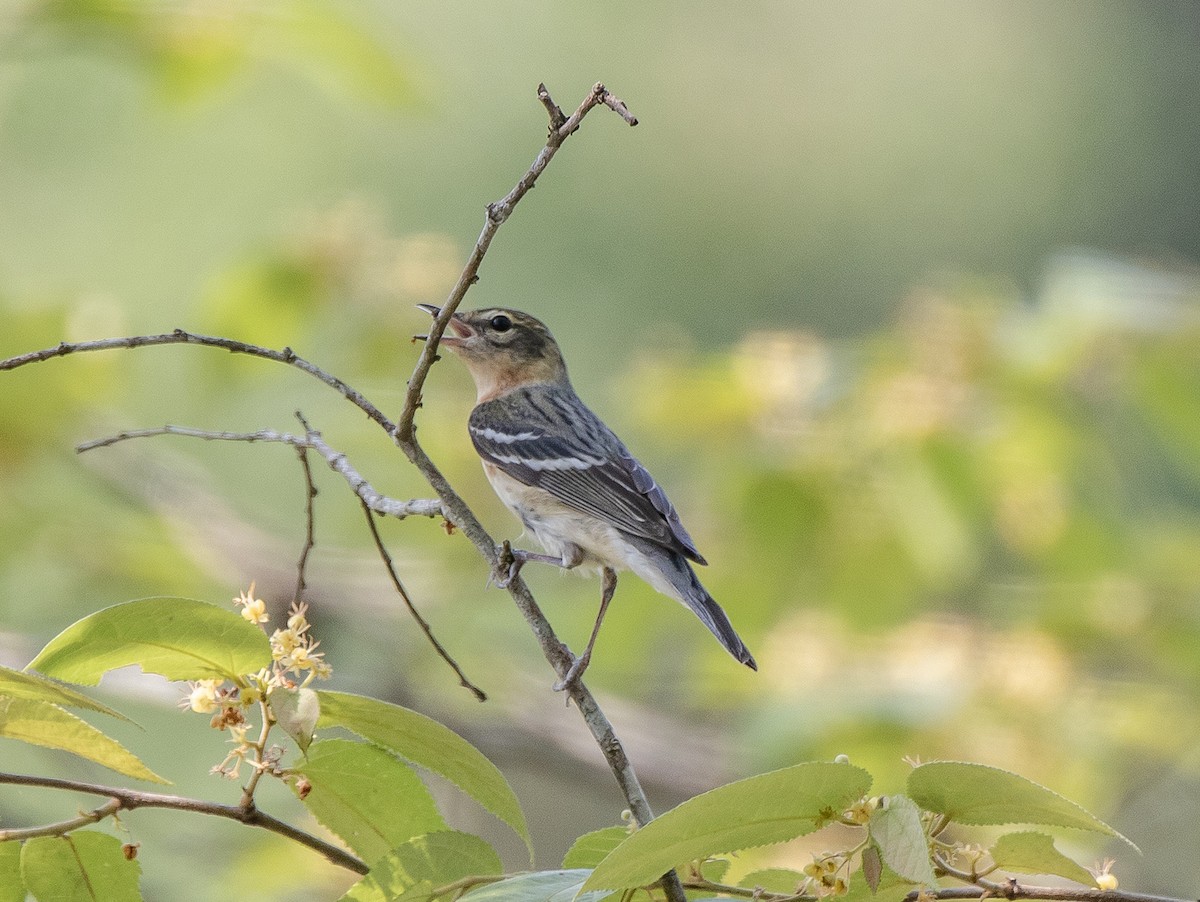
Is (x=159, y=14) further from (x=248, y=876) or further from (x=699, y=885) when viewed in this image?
(x=699, y=885)

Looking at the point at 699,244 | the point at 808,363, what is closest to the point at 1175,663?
the point at 808,363

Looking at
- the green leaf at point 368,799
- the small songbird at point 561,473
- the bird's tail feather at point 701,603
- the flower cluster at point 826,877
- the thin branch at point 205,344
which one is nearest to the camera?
the flower cluster at point 826,877

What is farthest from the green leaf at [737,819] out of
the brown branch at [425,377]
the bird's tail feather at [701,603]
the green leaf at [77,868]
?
the bird's tail feather at [701,603]

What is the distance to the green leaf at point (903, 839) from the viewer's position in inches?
48.6

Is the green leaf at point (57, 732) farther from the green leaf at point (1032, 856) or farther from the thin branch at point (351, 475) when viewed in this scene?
the green leaf at point (1032, 856)

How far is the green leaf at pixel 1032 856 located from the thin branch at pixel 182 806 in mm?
749

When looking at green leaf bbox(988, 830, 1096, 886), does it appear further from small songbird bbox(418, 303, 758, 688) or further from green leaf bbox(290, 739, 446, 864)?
small songbird bbox(418, 303, 758, 688)

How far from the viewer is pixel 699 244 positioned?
9891mm

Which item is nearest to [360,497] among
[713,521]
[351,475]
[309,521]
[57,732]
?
[351,475]

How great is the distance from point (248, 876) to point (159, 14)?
7.88 feet

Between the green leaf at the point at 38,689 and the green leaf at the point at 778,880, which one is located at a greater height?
the green leaf at the point at 38,689

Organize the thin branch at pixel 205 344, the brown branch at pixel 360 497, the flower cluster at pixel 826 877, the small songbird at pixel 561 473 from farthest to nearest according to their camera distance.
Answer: the small songbird at pixel 561 473
the brown branch at pixel 360 497
the thin branch at pixel 205 344
the flower cluster at pixel 826 877

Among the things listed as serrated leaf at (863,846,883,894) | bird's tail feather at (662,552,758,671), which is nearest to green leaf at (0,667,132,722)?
serrated leaf at (863,846,883,894)

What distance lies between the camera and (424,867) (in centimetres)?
145
